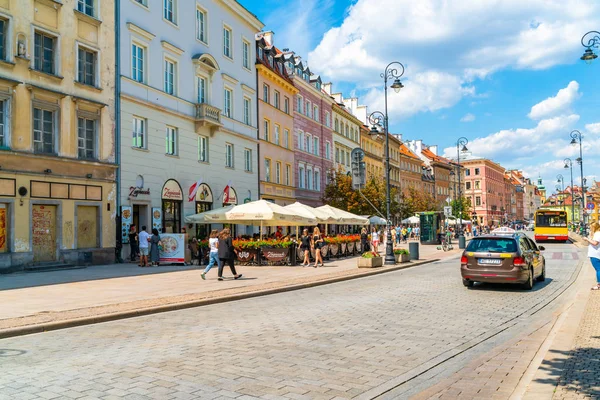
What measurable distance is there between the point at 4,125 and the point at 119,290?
918 centimetres

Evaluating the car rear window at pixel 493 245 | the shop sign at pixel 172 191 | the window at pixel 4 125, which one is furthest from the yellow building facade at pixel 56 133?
the car rear window at pixel 493 245

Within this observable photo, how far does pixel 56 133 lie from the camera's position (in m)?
21.6

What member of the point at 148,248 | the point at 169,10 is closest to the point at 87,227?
the point at 148,248

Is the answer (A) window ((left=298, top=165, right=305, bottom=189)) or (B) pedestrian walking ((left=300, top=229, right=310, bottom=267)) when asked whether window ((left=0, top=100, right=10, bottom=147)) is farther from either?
(A) window ((left=298, top=165, right=305, bottom=189))

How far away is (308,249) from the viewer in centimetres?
2394

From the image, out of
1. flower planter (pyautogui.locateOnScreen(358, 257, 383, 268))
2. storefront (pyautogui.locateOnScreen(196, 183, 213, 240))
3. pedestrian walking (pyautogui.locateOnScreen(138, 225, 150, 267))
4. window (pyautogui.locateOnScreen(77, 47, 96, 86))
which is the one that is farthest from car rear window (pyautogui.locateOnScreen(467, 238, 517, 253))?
storefront (pyautogui.locateOnScreen(196, 183, 213, 240))

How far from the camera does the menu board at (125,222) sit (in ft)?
81.3

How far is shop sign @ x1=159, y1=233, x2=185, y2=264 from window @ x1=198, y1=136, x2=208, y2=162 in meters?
9.07

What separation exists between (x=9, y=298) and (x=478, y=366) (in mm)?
10782

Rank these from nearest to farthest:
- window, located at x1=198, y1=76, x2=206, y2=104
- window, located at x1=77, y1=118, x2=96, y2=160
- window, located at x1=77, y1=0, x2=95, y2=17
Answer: window, located at x1=77, y1=118, x2=96, y2=160, window, located at x1=77, y1=0, x2=95, y2=17, window, located at x1=198, y1=76, x2=206, y2=104

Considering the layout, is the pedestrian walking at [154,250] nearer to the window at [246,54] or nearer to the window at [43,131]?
the window at [43,131]

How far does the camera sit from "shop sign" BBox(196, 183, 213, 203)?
31430 millimetres

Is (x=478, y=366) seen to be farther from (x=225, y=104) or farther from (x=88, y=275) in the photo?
(x=225, y=104)

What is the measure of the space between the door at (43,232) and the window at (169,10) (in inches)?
514
